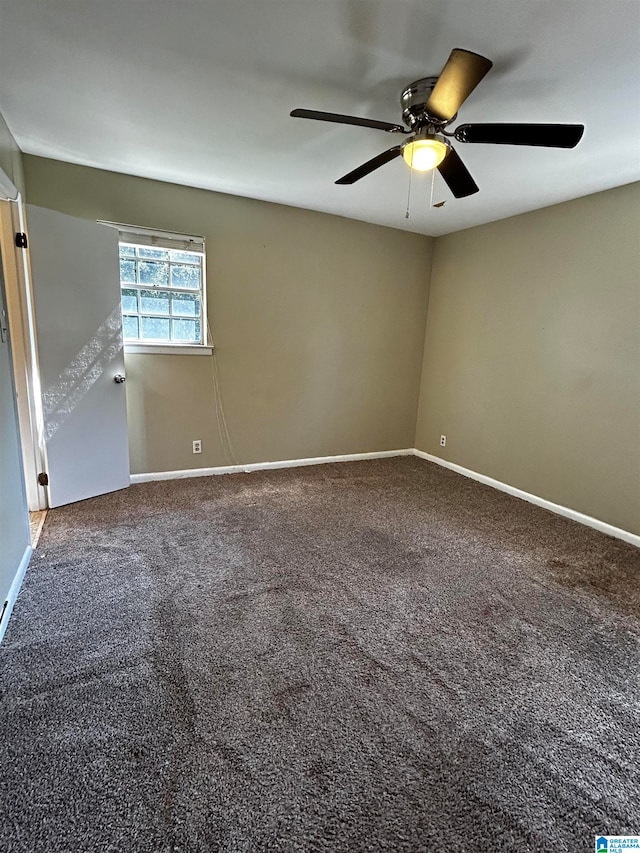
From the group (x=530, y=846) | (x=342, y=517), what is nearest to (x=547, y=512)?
(x=342, y=517)

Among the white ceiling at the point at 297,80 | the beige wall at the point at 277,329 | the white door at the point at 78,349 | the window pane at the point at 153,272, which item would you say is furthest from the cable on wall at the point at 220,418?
the white ceiling at the point at 297,80

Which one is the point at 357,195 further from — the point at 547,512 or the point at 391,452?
the point at 547,512

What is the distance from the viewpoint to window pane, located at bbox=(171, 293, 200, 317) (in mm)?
3475

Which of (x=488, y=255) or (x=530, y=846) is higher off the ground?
(x=488, y=255)

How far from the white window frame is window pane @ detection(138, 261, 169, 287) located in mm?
54

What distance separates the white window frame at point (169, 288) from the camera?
10.5 ft

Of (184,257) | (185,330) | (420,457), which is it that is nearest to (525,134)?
(184,257)

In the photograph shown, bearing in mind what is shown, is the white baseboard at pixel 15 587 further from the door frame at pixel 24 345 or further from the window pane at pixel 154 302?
the window pane at pixel 154 302

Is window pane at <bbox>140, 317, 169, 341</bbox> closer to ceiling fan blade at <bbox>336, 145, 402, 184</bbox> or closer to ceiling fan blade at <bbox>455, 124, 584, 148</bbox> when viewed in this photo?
ceiling fan blade at <bbox>336, 145, 402, 184</bbox>

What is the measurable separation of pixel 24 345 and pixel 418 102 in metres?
2.77

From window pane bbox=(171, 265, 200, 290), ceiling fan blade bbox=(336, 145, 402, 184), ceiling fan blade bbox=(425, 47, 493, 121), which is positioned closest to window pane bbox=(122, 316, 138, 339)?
window pane bbox=(171, 265, 200, 290)

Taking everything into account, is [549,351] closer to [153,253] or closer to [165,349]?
[165,349]

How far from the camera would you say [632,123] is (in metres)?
2.07

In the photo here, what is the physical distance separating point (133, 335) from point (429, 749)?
10.9ft
